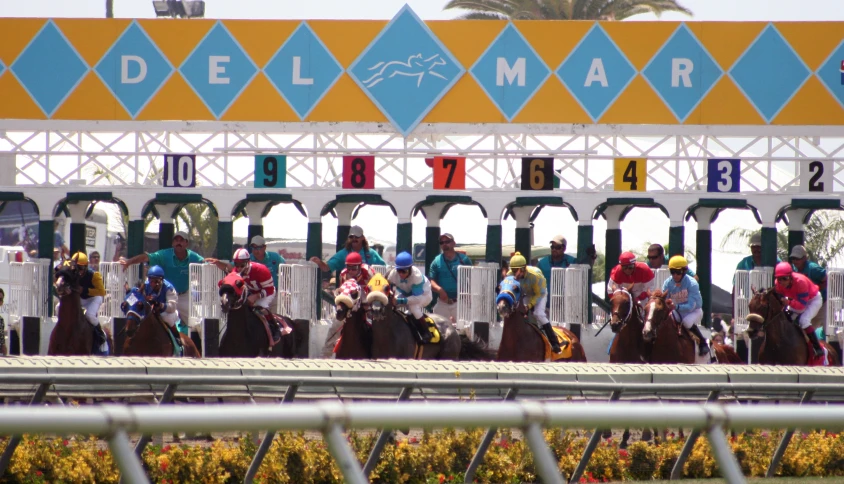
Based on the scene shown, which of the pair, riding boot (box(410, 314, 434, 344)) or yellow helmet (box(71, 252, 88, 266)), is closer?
riding boot (box(410, 314, 434, 344))

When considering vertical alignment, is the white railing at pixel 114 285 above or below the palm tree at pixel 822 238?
below

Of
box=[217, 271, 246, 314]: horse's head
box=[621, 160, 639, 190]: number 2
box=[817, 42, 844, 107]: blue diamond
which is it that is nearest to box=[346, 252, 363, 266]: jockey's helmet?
box=[217, 271, 246, 314]: horse's head

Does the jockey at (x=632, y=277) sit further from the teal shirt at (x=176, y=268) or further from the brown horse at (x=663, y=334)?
the teal shirt at (x=176, y=268)

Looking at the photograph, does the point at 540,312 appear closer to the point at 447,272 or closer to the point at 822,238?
the point at 447,272

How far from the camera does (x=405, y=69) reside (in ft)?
46.8

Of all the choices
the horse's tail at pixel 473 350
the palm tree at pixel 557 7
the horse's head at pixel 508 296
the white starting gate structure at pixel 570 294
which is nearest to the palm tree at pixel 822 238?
the palm tree at pixel 557 7

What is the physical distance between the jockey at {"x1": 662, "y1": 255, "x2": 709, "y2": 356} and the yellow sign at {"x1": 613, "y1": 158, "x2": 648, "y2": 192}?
2810 mm

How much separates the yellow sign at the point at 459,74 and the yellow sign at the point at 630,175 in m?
0.61

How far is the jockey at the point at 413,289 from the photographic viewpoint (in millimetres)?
10797

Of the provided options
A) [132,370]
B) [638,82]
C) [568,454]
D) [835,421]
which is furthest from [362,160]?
[835,421]

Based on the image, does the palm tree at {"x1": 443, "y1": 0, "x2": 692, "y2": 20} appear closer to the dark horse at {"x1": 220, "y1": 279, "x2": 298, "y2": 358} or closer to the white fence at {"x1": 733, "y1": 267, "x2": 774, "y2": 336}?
the white fence at {"x1": 733, "y1": 267, "x2": 774, "y2": 336}

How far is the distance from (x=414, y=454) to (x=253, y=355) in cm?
519

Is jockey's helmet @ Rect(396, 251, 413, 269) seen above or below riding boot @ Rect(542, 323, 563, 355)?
above

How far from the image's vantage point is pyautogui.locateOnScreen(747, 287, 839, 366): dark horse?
11.0 m
